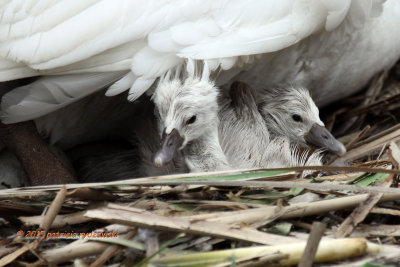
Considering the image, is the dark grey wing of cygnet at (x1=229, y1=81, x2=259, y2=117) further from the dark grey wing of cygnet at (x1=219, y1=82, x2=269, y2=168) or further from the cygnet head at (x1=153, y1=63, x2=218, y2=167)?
the cygnet head at (x1=153, y1=63, x2=218, y2=167)

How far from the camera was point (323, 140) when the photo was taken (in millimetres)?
2516

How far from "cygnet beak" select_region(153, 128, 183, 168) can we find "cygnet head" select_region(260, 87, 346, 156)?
470 mm

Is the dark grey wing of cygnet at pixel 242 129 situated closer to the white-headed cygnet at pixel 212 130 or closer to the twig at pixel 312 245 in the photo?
the white-headed cygnet at pixel 212 130

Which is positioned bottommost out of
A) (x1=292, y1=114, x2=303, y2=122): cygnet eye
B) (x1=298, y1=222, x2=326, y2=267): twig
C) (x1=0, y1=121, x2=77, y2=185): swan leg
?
(x1=0, y1=121, x2=77, y2=185): swan leg

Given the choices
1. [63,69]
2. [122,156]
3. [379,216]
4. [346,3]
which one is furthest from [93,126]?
[379,216]

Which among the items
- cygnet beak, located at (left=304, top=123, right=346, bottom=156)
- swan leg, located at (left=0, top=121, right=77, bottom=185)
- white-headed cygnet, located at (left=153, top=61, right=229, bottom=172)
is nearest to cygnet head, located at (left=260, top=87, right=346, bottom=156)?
cygnet beak, located at (left=304, top=123, right=346, bottom=156)

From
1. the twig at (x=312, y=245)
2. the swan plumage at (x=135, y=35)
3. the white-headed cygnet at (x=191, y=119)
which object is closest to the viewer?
the twig at (x=312, y=245)

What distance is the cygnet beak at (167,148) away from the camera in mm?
2150

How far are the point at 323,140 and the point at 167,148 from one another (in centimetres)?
57

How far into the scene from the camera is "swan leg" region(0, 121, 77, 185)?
2.45 m

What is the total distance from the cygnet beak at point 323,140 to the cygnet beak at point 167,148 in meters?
0.49

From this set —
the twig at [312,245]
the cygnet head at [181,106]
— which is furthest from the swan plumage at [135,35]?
the twig at [312,245]

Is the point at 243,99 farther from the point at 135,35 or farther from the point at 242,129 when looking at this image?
the point at 135,35

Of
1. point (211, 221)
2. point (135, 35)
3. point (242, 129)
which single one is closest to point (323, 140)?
point (242, 129)
